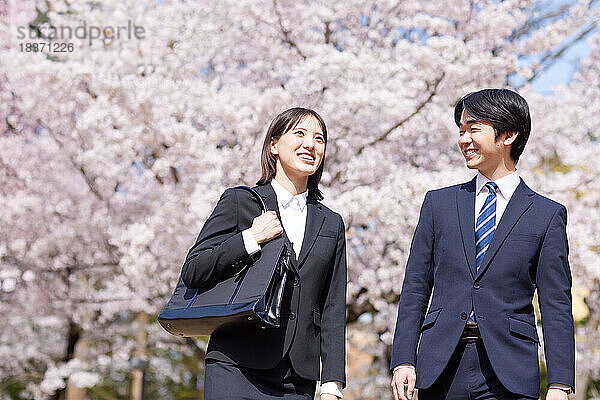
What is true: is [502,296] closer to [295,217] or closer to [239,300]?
[295,217]

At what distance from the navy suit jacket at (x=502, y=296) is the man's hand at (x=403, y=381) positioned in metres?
0.03

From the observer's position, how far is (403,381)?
3469 mm

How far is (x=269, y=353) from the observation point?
11.3 ft

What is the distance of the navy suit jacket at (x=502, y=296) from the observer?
3340 millimetres

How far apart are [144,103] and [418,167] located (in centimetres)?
329

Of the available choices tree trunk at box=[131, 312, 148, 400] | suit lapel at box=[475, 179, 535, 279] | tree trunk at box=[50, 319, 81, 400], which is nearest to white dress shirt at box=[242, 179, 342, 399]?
suit lapel at box=[475, 179, 535, 279]

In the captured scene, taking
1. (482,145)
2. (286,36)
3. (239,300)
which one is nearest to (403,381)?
(239,300)

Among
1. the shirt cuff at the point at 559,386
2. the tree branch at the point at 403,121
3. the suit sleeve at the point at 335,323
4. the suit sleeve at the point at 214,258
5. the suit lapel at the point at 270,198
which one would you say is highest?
the tree branch at the point at 403,121

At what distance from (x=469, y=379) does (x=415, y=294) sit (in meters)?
0.47

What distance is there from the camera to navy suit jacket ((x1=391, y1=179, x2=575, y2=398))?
3.34 metres

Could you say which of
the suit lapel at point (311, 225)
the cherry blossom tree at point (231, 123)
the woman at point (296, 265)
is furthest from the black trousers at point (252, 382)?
the cherry blossom tree at point (231, 123)

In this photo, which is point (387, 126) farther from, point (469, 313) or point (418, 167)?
point (469, 313)

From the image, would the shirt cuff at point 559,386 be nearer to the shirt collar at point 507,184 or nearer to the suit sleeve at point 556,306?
the suit sleeve at point 556,306

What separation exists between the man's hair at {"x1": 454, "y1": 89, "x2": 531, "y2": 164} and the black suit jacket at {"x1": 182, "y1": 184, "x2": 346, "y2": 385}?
0.87m
